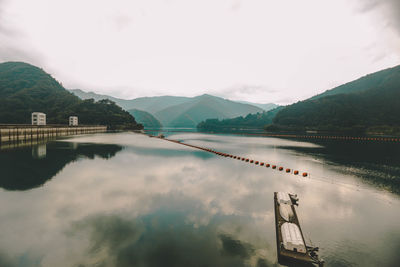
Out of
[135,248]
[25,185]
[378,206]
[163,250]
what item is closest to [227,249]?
[163,250]

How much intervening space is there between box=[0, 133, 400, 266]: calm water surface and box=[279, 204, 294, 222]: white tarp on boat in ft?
5.36

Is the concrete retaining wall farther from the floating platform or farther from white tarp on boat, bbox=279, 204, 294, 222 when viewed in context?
the floating platform

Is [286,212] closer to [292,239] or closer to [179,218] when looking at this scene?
[292,239]

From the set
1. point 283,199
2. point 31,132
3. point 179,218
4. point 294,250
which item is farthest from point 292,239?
point 31,132

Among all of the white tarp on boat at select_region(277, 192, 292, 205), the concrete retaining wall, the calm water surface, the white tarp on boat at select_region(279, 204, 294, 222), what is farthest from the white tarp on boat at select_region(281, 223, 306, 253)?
the concrete retaining wall

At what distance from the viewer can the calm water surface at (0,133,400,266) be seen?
14.1 m

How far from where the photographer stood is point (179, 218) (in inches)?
789

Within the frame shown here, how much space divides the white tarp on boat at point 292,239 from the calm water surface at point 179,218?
5.27 ft

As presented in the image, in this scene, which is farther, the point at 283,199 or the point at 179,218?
the point at 283,199

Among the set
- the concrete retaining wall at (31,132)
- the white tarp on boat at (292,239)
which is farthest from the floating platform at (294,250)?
the concrete retaining wall at (31,132)

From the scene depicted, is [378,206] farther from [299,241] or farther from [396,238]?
[299,241]

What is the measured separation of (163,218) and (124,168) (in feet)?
86.1

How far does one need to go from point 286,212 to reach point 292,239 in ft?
19.3

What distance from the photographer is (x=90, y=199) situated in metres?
24.6
